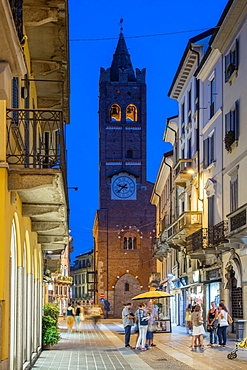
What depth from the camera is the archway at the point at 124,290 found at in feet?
240

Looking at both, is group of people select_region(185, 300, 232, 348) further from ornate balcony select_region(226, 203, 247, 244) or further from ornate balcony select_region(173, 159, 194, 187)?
ornate balcony select_region(173, 159, 194, 187)

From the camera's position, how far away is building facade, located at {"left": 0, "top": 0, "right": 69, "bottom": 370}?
30.3ft

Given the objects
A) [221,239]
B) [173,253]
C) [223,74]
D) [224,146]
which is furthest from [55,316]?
[173,253]

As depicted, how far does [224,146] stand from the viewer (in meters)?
28.4

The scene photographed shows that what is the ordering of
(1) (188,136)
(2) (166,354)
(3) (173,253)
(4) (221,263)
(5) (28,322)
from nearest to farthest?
(5) (28,322) → (2) (166,354) → (4) (221,263) → (1) (188,136) → (3) (173,253)

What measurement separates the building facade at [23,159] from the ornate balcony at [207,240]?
11969 mm

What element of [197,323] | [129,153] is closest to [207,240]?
[197,323]

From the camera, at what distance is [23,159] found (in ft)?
35.6

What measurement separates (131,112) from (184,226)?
47.5 meters

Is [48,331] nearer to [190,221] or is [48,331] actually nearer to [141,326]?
[141,326]

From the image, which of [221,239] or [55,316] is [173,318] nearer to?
[221,239]

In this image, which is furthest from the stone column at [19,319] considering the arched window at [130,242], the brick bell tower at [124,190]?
the arched window at [130,242]

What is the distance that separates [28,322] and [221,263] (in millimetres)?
15804

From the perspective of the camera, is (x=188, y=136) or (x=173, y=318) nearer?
(x=188, y=136)
